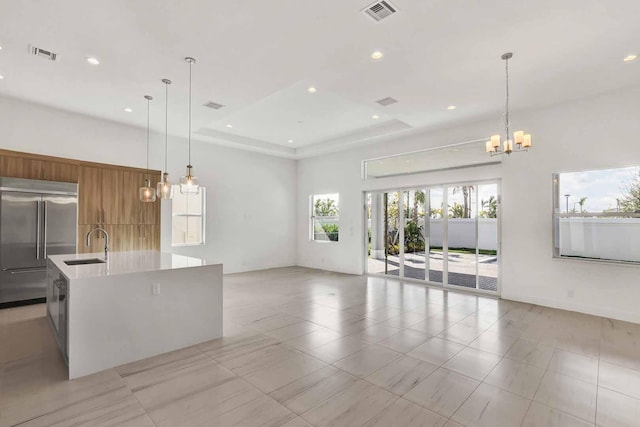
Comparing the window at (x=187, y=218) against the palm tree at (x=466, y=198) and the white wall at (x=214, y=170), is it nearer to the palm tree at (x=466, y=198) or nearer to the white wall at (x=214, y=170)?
the white wall at (x=214, y=170)

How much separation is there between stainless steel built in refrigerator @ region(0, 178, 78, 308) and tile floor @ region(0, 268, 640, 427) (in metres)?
0.41

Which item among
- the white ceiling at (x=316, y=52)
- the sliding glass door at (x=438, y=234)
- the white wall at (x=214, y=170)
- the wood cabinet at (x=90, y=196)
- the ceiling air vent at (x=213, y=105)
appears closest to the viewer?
the white ceiling at (x=316, y=52)

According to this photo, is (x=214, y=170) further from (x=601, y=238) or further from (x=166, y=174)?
(x=601, y=238)

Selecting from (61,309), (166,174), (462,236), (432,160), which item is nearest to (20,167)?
(166,174)

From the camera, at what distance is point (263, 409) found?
235cm

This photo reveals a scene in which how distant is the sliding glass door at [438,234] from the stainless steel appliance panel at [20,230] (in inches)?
261

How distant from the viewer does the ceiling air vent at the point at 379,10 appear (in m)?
2.79

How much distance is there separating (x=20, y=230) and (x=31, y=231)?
130mm

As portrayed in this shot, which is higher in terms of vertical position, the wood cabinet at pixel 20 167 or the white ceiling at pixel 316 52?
the white ceiling at pixel 316 52

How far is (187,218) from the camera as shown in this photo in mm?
7500

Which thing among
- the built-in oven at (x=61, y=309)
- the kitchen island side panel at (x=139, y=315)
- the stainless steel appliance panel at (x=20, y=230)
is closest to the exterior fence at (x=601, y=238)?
the kitchen island side panel at (x=139, y=315)

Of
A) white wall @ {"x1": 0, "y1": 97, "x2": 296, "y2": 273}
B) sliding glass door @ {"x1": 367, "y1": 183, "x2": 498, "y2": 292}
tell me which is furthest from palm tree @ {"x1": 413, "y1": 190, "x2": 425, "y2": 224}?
white wall @ {"x1": 0, "y1": 97, "x2": 296, "y2": 273}

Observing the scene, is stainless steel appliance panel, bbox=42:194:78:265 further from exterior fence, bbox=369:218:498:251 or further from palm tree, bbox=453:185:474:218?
palm tree, bbox=453:185:474:218

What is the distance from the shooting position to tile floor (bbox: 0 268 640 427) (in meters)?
2.27
